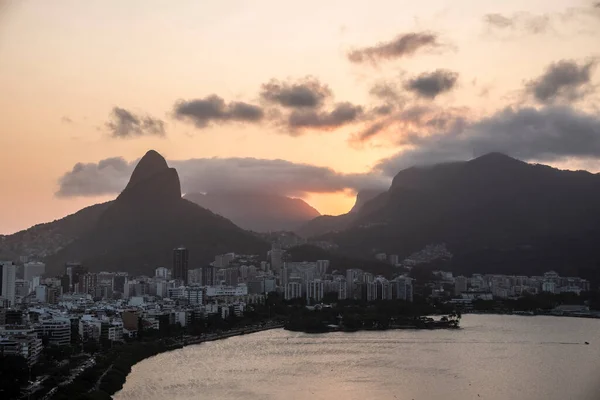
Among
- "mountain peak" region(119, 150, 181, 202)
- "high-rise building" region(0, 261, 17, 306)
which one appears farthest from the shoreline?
"mountain peak" region(119, 150, 181, 202)

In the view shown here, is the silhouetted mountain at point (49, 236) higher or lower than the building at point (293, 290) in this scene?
higher

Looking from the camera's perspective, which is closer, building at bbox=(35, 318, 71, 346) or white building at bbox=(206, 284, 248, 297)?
building at bbox=(35, 318, 71, 346)

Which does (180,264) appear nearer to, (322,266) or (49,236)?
(322,266)

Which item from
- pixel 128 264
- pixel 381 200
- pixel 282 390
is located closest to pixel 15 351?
pixel 282 390

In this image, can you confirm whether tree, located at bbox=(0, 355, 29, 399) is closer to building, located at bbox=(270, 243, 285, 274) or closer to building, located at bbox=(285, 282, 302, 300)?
building, located at bbox=(285, 282, 302, 300)

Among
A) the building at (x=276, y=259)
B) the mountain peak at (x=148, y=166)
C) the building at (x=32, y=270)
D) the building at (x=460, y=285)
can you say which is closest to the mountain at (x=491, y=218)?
the building at (x=460, y=285)

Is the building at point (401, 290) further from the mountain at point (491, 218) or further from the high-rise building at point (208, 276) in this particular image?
the mountain at point (491, 218)

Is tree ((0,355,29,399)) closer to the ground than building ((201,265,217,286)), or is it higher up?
closer to the ground
